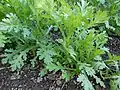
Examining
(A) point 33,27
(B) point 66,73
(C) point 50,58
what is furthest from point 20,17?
(B) point 66,73

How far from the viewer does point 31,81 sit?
242 cm

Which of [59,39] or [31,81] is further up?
[59,39]

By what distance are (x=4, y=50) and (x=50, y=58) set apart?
0.53 m

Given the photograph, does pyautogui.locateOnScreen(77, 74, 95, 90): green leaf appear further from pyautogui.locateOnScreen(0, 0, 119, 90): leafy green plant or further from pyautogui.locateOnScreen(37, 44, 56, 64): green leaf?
pyautogui.locateOnScreen(37, 44, 56, 64): green leaf

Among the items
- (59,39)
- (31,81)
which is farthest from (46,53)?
(31,81)

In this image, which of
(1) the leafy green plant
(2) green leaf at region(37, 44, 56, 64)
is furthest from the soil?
(2) green leaf at region(37, 44, 56, 64)

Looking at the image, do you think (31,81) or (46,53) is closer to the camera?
(46,53)

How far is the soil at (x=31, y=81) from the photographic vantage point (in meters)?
2.38

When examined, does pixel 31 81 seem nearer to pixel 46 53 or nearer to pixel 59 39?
pixel 46 53

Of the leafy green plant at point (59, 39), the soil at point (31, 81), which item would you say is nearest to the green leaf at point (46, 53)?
the leafy green plant at point (59, 39)

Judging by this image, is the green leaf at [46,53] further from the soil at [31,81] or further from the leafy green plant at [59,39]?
the soil at [31,81]

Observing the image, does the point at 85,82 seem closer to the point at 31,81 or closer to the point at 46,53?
the point at 46,53

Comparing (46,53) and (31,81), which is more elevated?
(46,53)

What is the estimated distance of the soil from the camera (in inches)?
93.9
